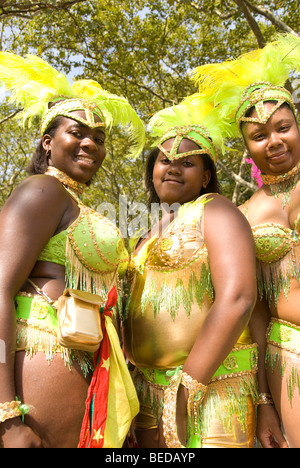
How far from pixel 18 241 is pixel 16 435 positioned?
2.63ft

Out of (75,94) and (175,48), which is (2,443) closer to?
(75,94)

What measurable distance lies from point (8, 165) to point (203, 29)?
8.35m

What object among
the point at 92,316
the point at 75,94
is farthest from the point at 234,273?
the point at 75,94

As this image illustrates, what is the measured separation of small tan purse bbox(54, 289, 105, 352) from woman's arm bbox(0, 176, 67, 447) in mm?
214

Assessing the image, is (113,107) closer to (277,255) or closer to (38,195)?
(38,195)

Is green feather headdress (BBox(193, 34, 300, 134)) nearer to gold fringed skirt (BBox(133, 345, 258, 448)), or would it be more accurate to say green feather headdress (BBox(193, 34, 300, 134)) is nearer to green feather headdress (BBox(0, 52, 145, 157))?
green feather headdress (BBox(0, 52, 145, 157))

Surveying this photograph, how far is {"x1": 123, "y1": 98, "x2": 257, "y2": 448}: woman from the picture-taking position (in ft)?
6.54

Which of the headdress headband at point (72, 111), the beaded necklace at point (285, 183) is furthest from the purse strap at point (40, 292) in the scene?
the beaded necklace at point (285, 183)

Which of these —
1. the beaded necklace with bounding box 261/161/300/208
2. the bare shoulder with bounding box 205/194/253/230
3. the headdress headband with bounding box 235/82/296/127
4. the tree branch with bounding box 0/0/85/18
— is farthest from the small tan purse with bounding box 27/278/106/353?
the tree branch with bounding box 0/0/85/18

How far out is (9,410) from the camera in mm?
1743

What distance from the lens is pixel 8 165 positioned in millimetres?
15000

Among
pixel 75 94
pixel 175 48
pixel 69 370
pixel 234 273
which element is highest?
pixel 175 48

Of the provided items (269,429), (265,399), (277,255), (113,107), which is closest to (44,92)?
(113,107)

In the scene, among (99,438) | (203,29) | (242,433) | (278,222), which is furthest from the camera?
(203,29)
